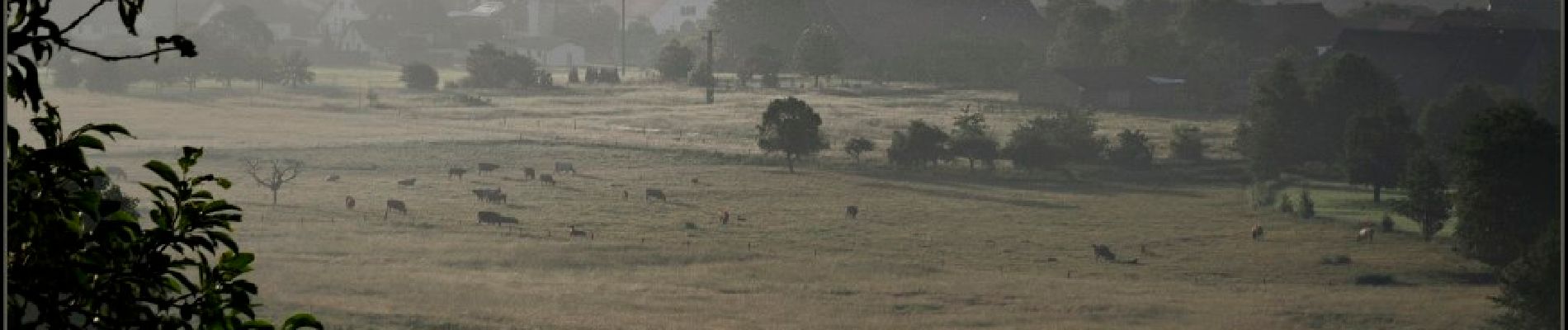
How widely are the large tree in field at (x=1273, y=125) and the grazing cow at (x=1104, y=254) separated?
15.4 m

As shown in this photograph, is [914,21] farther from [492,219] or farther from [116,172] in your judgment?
[492,219]

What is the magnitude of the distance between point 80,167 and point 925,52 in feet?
286

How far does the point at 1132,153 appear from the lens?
198 feet

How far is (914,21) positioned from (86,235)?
102 m

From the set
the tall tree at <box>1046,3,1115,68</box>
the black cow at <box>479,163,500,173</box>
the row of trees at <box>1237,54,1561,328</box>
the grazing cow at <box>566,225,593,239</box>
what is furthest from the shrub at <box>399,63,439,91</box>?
the grazing cow at <box>566,225,593,239</box>

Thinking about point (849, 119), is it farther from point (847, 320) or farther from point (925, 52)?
point (847, 320)

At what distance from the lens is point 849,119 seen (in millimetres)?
70500

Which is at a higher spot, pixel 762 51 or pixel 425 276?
pixel 762 51

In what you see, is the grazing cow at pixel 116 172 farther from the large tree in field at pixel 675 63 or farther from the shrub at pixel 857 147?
the large tree in field at pixel 675 63

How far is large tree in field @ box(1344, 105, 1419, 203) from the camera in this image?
5359 centimetres

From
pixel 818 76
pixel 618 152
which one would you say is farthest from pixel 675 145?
pixel 818 76

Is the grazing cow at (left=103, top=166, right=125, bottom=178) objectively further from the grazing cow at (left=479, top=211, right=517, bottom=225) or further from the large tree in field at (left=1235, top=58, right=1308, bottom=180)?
the large tree in field at (left=1235, top=58, right=1308, bottom=180)

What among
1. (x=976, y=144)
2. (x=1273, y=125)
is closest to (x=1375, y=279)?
(x=1273, y=125)

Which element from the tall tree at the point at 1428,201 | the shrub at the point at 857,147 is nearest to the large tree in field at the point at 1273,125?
the shrub at the point at 857,147
